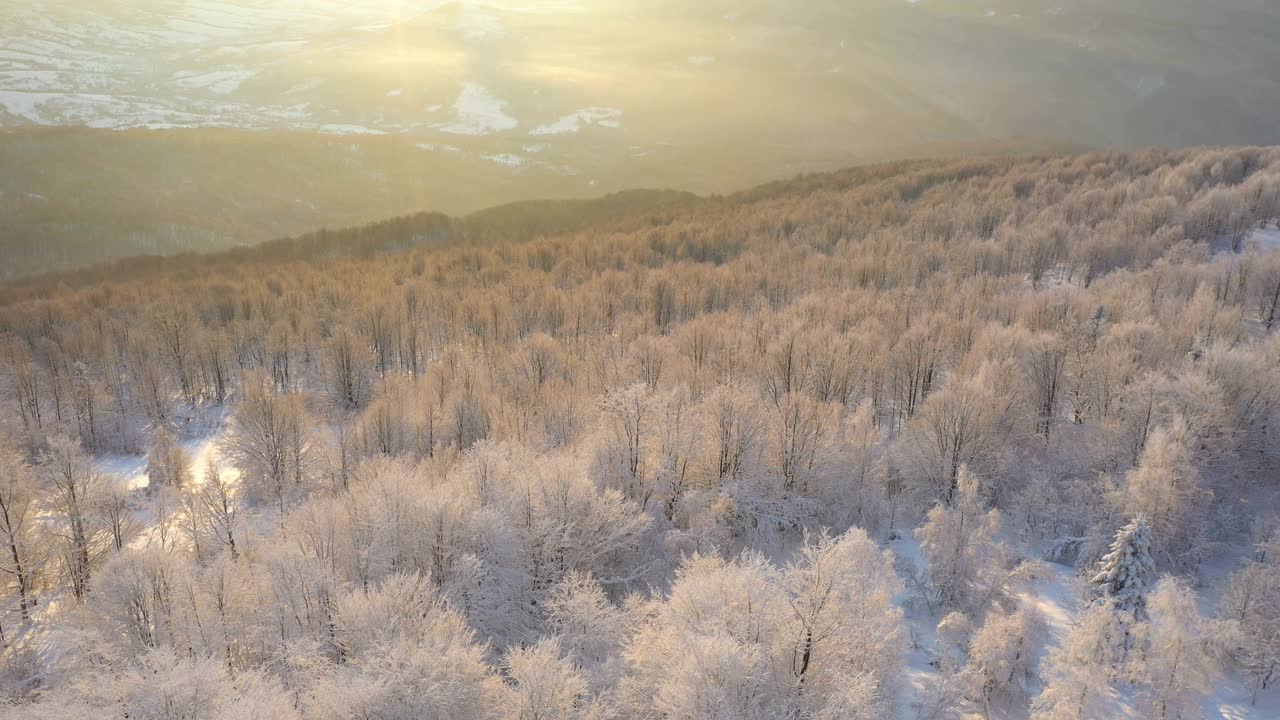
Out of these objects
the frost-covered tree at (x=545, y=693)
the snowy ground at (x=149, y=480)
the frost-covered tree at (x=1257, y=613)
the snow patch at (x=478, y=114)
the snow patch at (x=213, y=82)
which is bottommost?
the snowy ground at (x=149, y=480)

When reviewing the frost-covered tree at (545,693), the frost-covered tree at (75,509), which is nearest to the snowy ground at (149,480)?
the frost-covered tree at (75,509)

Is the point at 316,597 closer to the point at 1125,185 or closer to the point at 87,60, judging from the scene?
the point at 1125,185

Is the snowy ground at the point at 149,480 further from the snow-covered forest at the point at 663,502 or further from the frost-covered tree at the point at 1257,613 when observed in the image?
the frost-covered tree at the point at 1257,613

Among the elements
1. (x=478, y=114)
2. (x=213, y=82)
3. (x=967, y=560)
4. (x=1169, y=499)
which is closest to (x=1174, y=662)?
(x=967, y=560)

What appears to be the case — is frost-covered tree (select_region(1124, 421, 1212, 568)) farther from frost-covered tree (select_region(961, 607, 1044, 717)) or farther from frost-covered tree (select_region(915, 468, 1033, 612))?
frost-covered tree (select_region(961, 607, 1044, 717))

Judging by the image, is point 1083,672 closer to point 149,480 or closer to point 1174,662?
point 1174,662

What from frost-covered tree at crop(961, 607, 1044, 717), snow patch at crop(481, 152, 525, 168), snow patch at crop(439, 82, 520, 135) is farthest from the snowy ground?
snow patch at crop(439, 82, 520, 135)

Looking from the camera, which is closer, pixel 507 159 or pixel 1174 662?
pixel 1174 662

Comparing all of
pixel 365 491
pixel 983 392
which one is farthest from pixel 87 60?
pixel 983 392

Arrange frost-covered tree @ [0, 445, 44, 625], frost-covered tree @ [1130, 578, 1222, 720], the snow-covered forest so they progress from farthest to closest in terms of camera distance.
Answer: frost-covered tree @ [0, 445, 44, 625] < the snow-covered forest < frost-covered tree @ [1130, 578, 1222, 720]
